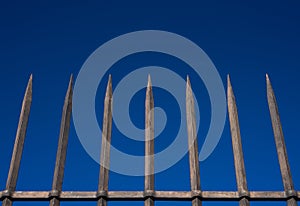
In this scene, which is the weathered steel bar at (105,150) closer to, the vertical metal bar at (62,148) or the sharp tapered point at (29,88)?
the vertical metal bar at (62,148)

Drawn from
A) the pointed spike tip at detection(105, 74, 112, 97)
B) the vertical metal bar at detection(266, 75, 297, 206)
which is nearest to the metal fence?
the vertical metal bar at detection(266, 75, 297, 206)

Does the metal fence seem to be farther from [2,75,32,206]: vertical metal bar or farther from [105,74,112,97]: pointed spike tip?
[105,74,112,97]: pointed spike tip

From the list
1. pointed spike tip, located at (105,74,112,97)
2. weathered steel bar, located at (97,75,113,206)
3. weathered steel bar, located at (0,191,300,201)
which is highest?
pointed spike tip, located at (105,74,112,97)

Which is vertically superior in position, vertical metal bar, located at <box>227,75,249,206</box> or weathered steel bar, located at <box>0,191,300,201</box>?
vertical metal bar, located at <box>227,75,249,206</box>

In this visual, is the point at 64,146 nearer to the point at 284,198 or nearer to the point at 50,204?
the point at 50,204

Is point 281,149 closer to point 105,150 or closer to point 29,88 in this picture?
point 105,150

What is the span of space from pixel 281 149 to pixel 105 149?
1778 millimetres

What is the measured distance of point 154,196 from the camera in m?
4.05

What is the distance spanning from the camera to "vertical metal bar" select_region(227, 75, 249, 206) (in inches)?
162

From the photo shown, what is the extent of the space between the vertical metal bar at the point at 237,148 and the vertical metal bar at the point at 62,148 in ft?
5.62

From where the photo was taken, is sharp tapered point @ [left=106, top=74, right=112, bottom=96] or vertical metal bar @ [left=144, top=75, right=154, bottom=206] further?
sharp tapered point @ [left=106, top=74, right=112, bottom=96]

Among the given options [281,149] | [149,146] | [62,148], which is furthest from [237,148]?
[62,148]

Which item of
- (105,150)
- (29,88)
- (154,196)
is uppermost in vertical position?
(29,88)

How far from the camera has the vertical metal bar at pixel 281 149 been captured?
4098 millimetres
